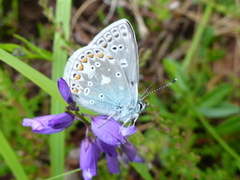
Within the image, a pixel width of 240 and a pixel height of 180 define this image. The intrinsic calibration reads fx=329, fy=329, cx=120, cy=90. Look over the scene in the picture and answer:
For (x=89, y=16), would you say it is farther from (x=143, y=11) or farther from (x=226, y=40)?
(x=226, y=40)

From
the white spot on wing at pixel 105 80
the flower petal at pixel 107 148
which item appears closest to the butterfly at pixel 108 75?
the white spot on wing at pixel 105 80

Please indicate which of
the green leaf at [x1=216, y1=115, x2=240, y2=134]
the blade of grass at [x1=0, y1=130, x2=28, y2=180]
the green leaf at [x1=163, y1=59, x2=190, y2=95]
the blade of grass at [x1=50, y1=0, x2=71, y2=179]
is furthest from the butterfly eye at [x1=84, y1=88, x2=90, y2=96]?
the green leaf at [x1=216, y1=115, x2=240, y2=134]

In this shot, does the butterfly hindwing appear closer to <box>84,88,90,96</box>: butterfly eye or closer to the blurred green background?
<box>84,88,90,96</box>: butterfly eye

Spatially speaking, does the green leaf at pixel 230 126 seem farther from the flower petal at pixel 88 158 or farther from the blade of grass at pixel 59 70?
A: the flower petal at pixel 88 158

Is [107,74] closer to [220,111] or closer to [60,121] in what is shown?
[60,121]

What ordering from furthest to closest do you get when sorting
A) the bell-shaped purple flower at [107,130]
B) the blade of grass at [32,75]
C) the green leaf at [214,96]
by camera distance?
1. the green leaf at [214,96]
2. the blade of grass at [32,75]
3. the bell-shaped purple flower at [107,130]

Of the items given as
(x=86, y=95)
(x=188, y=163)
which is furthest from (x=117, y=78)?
(x=188, y=163)
